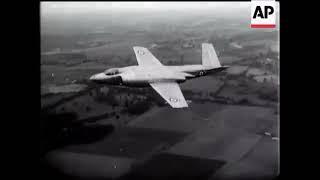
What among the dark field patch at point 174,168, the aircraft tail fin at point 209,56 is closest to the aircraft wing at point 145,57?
the aircraft tail fin at point 209,56

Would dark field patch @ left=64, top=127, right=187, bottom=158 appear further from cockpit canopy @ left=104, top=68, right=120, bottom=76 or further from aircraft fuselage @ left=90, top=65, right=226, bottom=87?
cockpit canopy @ left=104, top=68, right=120, bottom=76

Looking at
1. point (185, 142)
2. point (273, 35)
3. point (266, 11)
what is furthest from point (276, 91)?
point (185, 142)

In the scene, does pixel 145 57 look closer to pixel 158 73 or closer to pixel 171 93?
pixel 158 73

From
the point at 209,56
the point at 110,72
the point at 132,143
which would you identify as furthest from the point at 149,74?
the point at 132,143

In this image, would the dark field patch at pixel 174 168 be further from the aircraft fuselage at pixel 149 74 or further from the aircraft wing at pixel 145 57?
the aircraft wing at pixel 145 57

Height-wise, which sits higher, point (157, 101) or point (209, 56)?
point (209, 56)

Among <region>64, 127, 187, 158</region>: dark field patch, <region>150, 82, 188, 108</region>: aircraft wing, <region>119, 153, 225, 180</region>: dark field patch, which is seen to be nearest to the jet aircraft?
<region>150, 82, 188, 108</region>: aircraft wing
